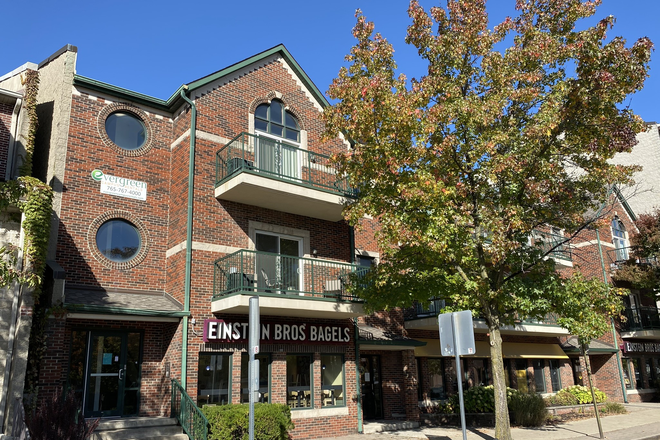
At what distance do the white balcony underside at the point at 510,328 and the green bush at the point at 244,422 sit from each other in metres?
7.29

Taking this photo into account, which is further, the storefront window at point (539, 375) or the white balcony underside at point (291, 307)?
the storefront window at point (539, 375)

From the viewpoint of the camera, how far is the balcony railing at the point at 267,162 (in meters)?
14.1

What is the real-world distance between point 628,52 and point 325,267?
905 centimetres

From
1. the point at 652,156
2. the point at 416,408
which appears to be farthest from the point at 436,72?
the point at 652,156

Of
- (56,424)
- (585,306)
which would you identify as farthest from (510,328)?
(56,424)

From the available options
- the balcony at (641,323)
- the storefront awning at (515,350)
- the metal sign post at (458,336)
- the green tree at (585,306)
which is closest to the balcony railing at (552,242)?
the green tree at (585,306)

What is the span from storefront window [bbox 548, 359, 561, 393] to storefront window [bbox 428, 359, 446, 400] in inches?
305

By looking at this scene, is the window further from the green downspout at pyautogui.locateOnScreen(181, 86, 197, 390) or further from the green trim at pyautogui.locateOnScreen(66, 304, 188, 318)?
the green trim at pyautogui.locateOnScreen(66, 304, 188, 318)

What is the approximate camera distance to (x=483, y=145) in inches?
479

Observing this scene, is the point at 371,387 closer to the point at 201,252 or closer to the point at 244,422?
the point at 244,422

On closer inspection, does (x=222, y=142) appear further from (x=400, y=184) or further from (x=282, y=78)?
(x=400, y=184)

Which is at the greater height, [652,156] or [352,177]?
[652,156]

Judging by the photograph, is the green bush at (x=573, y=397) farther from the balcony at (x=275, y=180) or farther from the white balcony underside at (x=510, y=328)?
the balcony at (x=275, y=180)

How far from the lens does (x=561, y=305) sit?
42.5ft
